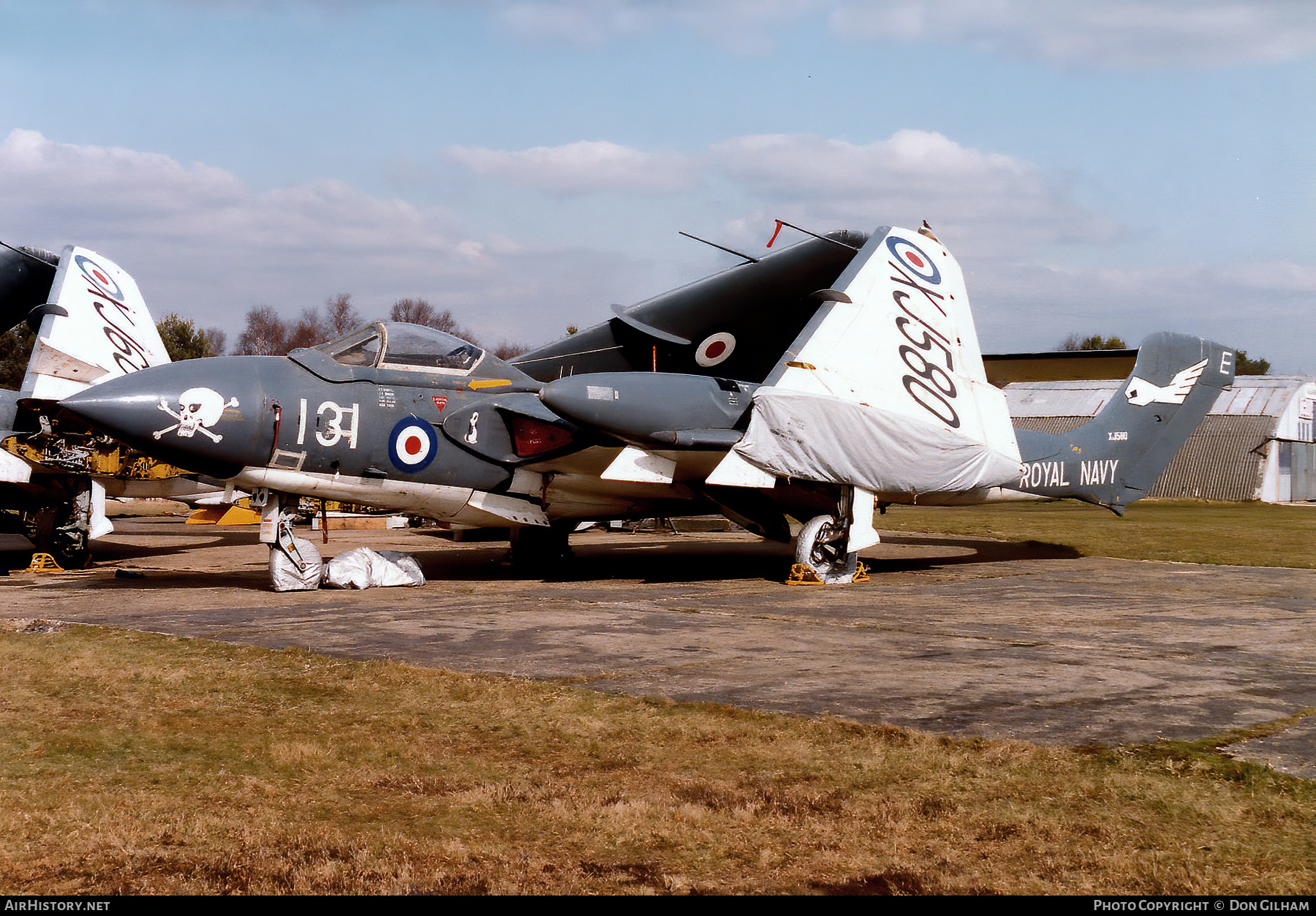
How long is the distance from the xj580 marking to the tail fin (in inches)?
60.0

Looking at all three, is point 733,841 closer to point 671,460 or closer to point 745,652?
point 745,652

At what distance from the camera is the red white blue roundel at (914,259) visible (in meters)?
13.4

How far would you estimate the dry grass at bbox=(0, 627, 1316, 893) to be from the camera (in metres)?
3.26

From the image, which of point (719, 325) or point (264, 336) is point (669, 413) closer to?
point (719, 325)

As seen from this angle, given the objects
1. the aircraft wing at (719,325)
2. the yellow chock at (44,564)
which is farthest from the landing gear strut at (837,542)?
the yellow chock at (44,564)

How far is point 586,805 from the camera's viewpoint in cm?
394

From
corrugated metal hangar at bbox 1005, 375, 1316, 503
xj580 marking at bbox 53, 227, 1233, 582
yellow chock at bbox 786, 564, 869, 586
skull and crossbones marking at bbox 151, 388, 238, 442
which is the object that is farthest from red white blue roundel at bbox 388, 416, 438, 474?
corrugated metal hangar at bbox 1005, 375, 1316, 503

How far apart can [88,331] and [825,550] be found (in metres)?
11.0

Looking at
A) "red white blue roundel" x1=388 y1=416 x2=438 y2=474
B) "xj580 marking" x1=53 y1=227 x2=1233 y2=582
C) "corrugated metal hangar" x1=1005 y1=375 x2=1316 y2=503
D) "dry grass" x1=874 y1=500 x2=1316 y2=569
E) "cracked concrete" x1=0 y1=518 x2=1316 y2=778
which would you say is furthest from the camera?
"corrugated metal hangar" x1=1005 y1=375 x2=1316 y2=503

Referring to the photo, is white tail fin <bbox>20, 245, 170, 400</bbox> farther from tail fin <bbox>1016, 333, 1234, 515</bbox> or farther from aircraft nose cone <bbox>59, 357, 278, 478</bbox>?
tail fin <bbox>1016, 333, 1234, 515</bbox>

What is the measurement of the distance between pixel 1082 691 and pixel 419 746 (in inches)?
143

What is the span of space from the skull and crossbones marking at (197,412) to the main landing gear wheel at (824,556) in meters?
6.57

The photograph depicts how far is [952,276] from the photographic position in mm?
13906

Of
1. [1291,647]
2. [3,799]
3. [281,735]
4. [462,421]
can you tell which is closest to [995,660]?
[1291,647]
